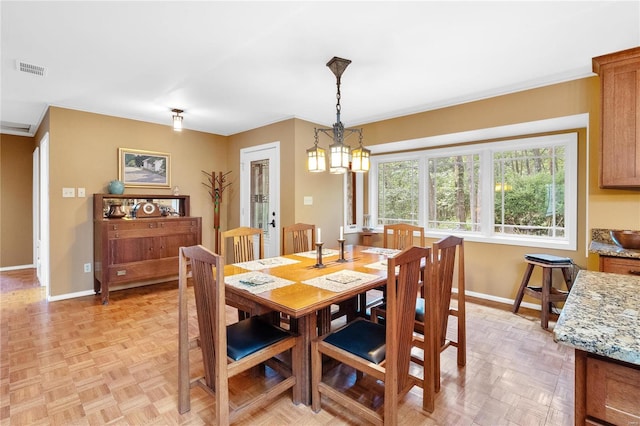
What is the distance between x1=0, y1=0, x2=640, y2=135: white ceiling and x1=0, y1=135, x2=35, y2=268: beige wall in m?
2.23

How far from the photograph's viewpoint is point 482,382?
202cm

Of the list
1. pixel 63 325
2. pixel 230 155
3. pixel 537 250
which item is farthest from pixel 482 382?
pixel 230 155

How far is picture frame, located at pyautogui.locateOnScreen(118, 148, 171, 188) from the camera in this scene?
4.08 m

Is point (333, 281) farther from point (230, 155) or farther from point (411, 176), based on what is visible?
point (230, 155)

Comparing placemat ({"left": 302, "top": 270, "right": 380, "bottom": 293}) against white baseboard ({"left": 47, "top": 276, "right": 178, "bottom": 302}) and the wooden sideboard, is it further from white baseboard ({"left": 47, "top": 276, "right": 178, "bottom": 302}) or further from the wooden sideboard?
white baseboard ({"left": 47, "top": 276, "right": 178, "bottom": 302})

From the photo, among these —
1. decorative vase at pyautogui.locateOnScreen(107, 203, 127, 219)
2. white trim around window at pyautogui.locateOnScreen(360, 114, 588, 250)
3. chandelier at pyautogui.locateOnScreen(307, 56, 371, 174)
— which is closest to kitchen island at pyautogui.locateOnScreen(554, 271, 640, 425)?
chandelier at pyautogui.locateOnScreen(307, 56, 371, 174)

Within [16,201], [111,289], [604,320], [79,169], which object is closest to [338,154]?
[604,320]

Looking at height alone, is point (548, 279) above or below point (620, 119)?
below

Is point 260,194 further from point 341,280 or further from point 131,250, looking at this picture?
point 341,280

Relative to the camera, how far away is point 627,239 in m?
2.37

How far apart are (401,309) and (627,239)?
2.20m

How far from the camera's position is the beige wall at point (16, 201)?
5.12 metres

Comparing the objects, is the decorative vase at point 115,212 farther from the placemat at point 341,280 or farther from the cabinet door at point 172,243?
the placemat at point 341,280

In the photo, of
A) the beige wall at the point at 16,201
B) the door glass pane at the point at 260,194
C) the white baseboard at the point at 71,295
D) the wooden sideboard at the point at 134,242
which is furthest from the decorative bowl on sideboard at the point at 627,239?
the beige wall at the point at 16,201
